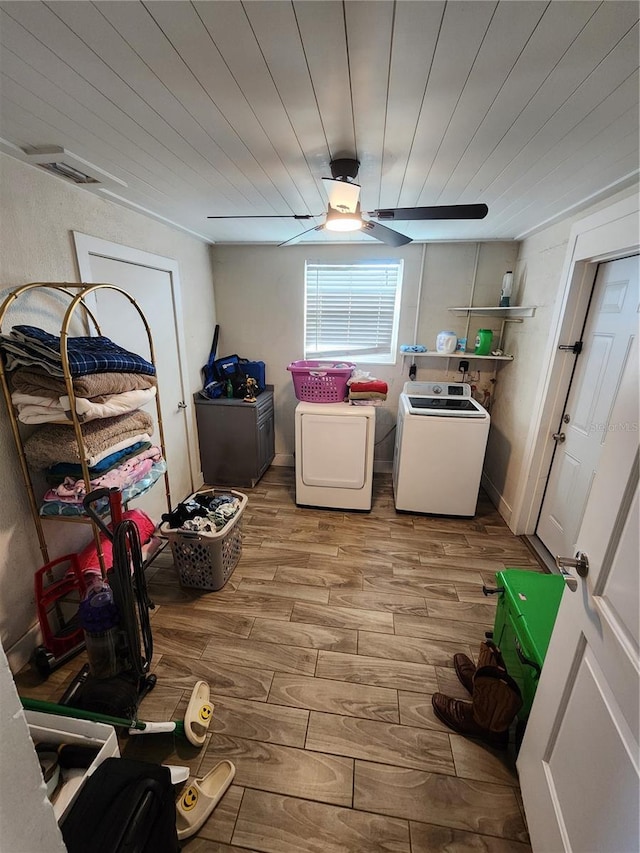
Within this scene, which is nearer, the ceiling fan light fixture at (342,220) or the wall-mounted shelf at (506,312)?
the ceiling fan light fixture at (342,220)

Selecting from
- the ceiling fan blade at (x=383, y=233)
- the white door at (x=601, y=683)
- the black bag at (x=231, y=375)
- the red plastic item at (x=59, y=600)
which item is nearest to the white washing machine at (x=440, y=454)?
the ceiling fan blade at (x=383, y=233)

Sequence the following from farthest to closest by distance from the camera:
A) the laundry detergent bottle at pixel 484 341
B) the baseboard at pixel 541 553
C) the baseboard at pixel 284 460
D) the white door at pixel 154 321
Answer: the baseboard at pixel 284 460 → the laundry detergent bottle at pixel 484 341 → the baseboard at pixel 541 553 → the white door at pixel 154 321

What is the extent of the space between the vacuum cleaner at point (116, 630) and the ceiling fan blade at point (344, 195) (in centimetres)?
158

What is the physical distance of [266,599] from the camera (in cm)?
199

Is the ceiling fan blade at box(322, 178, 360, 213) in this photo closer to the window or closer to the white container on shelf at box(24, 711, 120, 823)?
the window

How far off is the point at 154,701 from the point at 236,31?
89.9 inches

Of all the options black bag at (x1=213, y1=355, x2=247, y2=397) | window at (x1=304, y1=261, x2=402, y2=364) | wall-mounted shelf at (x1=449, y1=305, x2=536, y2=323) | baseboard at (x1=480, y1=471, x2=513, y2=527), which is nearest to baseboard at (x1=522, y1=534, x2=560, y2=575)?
baseboard at (x1=480, y1=471, x2=513, y2=527)

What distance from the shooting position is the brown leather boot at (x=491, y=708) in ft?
4.13

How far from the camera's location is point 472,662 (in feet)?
5.30

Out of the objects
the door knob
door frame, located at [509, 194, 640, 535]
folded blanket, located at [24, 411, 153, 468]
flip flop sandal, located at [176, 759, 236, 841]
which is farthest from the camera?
door frame, located at [509, 194, 640, 535]

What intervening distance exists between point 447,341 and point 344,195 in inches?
73.0

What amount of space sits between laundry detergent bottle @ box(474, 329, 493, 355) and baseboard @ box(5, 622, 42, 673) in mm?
3502

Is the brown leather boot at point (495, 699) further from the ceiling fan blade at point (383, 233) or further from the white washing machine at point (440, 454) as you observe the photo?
the ceiling fan blade at point (383, 233)

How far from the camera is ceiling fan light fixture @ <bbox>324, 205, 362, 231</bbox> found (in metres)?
1.61
